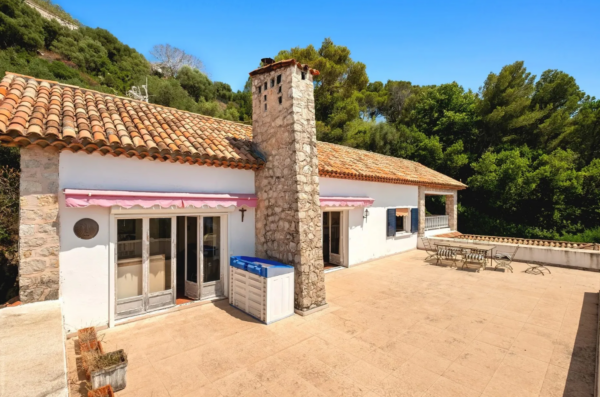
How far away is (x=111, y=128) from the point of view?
8.44 m

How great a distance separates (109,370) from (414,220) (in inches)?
759

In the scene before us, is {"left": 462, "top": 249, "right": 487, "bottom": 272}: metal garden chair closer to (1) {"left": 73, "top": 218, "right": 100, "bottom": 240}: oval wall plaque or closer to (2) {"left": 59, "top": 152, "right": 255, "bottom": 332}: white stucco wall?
(2) {"left": 59, "top": 152, "right": 255, "bottom": 332}: white stucco wall

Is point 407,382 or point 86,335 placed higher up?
point 86,335

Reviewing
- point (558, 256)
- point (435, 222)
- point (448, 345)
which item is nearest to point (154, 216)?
point (448, 345)

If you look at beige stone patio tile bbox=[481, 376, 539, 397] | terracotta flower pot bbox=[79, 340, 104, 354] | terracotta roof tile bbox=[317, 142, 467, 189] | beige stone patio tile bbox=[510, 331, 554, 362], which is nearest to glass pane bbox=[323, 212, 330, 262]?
terracotta roof tile bbox=[317, 142, 467, 189]

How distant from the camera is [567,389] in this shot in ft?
18.2

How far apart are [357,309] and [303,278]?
2228mm

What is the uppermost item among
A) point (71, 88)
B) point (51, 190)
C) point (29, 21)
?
point (29, 21)

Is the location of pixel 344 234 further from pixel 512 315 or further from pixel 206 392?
pixel 206 392

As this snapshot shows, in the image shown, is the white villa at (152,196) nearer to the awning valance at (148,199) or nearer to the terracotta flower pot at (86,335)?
the awning valance at (148,199)

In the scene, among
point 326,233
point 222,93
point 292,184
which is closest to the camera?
point 292,184

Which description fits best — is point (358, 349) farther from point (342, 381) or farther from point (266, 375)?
point (266, 375)

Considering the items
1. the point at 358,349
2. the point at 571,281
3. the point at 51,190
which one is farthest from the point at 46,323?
the point at 571,281

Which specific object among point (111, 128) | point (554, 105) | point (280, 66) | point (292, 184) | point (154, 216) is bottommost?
point (154, 216)
